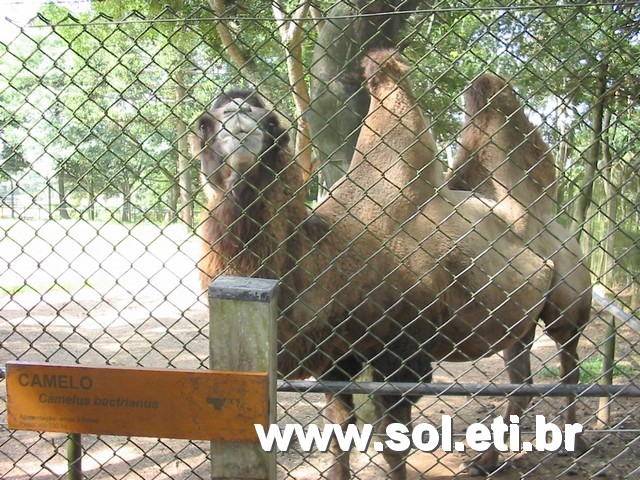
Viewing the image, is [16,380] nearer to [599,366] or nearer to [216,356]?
[216,356]

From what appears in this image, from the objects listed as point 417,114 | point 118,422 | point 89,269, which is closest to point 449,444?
point 118,422

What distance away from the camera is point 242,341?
5.88 ft

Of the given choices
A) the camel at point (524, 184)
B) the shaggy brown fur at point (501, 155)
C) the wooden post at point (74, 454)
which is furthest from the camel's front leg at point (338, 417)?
the wooden post at point (74, 454)

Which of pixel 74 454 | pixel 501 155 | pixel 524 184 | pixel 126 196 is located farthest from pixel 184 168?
pixel 524 184

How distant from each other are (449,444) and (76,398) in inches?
53.3

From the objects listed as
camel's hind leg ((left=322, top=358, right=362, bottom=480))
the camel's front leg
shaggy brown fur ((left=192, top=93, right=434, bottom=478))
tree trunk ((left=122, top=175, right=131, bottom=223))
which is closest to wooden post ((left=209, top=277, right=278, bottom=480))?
shaggy brown fur ((left=192, top=93, right=434, bottom=478))

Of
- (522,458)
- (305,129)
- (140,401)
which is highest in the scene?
(305,129)

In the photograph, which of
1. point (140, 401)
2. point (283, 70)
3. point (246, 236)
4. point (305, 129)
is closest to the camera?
point (140, 401)

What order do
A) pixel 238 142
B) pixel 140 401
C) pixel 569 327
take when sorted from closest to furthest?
pixel 140 401, pixel 238 142, pixel 569 327

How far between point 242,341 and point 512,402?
376 cm

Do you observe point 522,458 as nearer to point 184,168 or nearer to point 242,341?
point 184,168

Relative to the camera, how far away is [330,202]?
3.83m

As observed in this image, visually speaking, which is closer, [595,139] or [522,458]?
[595,139]

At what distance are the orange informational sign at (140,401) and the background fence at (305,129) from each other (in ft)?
2.38
